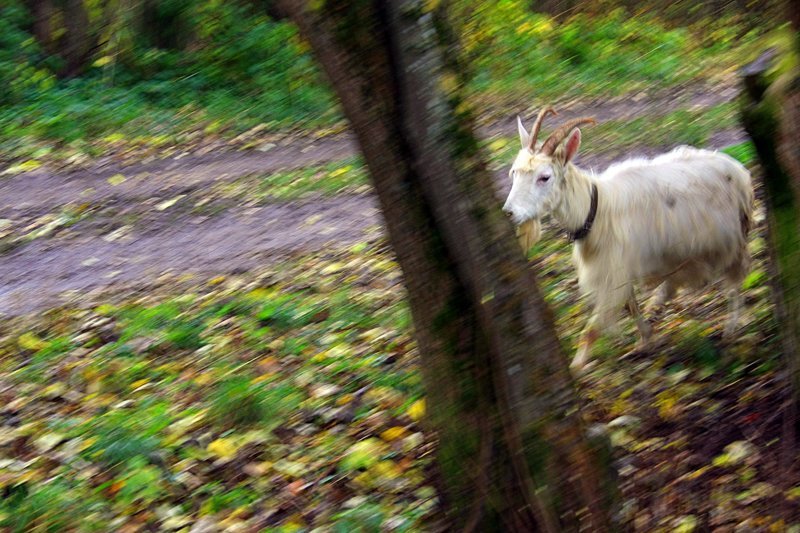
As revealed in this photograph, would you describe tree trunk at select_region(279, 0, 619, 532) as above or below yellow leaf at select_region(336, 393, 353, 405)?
above

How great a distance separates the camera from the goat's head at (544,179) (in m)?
6.36

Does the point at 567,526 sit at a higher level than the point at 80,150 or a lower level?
lower

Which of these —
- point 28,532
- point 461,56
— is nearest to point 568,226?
point 461,56

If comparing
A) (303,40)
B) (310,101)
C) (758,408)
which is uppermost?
(303,40)

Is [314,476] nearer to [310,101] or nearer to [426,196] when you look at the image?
[426,196]

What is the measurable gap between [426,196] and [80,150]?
36.4 ft

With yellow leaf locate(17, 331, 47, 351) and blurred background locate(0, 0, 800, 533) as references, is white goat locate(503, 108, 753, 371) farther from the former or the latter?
yellow leaf locate(17, 331, 47, 351)

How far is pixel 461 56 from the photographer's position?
3.97 m

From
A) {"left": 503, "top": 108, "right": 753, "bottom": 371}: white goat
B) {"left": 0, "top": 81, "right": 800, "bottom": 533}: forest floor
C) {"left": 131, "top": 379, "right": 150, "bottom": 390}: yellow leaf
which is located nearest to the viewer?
{"left": 0, "top": 81, "right": 800, "bottom": 533}: forest floor

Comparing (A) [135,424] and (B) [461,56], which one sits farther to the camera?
(A) [135,424]

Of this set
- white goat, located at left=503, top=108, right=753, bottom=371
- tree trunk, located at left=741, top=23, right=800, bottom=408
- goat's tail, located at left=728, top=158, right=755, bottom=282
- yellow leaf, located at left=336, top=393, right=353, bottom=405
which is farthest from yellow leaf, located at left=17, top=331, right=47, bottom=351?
tree trunk, located at left=741, top=23, right=800, bottom=408

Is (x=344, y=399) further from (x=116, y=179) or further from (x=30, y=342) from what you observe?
(x=116, y=179)

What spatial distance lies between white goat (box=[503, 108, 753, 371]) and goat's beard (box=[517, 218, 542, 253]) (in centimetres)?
2

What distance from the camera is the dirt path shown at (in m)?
9.73
